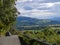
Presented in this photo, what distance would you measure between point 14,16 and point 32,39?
6.20 metres

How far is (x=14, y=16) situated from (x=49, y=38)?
684 centimetres

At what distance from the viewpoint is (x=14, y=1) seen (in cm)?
1598

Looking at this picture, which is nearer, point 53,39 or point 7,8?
point 53,39

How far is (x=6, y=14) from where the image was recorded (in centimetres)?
1516

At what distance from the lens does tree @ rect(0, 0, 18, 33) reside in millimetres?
14860

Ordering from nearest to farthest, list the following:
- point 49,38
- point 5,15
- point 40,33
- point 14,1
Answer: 1. point 49,38
2. point 40,33
3. point 5,15
4. point 14,1

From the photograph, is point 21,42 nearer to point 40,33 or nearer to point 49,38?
point 40,33

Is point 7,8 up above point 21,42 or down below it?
above

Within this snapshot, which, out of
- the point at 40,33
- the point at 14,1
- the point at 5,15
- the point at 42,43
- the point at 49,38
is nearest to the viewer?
the point at 42,43

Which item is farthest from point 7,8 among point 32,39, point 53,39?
point 53,39

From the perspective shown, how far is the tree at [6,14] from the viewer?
585 inches

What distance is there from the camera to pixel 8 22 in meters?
15.6

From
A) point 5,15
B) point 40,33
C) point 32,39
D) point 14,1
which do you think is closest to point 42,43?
point 32,39

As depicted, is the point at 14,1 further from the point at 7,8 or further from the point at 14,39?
the point at 14,39
